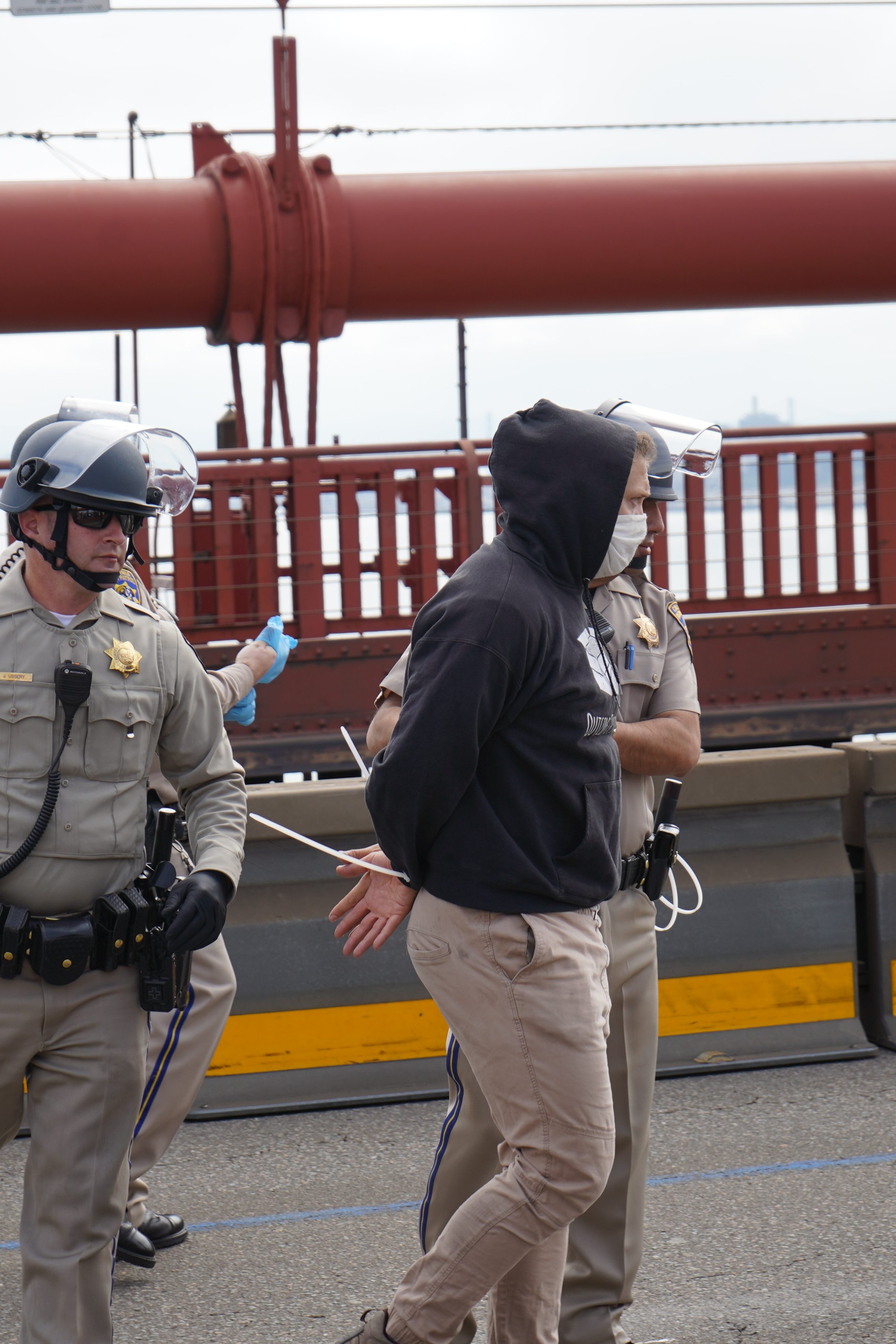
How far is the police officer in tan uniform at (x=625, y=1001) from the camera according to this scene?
10.3ft

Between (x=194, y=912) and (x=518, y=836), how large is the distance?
68 centimetres

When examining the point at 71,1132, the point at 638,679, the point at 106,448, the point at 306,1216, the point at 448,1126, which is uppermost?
the point at 106,448

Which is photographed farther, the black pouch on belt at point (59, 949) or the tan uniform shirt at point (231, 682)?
the tan uniform shirt at point (231, 682)

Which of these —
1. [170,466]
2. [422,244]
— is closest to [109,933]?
[170,466]

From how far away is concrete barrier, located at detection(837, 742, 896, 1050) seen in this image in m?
5.58

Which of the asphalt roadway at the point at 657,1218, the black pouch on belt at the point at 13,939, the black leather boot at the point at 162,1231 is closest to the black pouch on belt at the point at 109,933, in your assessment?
the black pouch on belt at the point at 13,939

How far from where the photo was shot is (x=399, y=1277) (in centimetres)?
374

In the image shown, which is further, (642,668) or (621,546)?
(642,668)

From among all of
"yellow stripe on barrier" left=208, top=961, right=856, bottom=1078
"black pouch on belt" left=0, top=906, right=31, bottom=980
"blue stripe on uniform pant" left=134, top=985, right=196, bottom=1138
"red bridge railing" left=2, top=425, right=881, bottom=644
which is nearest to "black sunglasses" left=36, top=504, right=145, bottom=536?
"black pouch on belt" left=0, top=906, right=31, bottom=980

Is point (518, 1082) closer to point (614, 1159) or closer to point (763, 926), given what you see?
point (614, 1159)

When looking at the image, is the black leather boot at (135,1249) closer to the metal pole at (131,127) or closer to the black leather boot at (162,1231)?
the black leather boot at (162,1231)

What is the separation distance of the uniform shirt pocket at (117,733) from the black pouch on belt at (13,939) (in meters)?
0.30

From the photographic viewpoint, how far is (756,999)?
5461mm

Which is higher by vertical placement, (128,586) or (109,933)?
(128,586)
